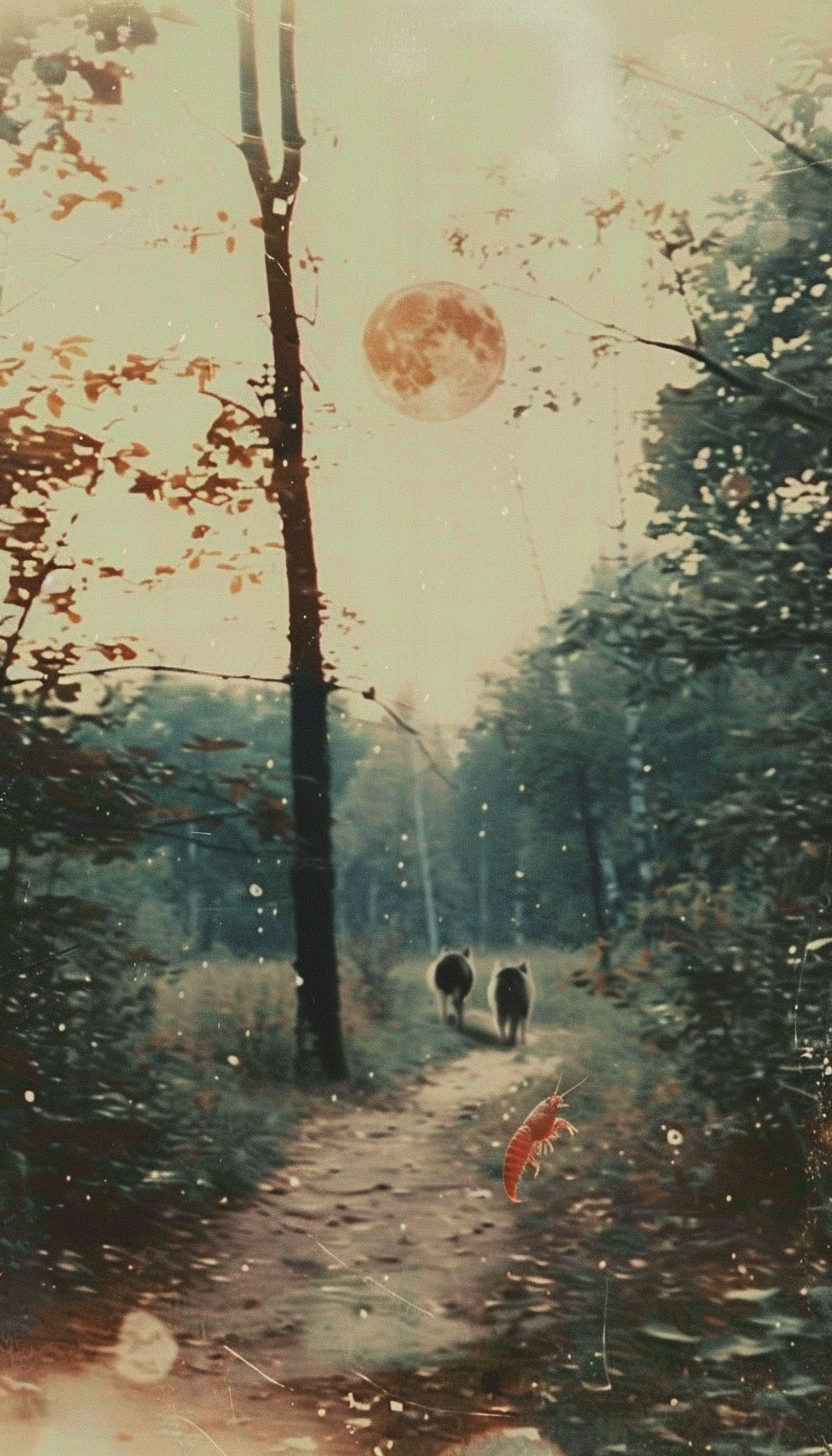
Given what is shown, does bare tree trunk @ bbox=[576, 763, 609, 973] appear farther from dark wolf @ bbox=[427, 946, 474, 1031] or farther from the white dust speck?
the white dust speck

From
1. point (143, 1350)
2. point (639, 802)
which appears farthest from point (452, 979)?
point (143, 1350)

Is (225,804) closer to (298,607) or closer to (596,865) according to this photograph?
(298,607)

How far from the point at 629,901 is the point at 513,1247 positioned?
80cm

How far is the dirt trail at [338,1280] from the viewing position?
270cm

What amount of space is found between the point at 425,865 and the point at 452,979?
0.26 meters

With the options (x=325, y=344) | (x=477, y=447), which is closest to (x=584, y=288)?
(x=477, y=447)

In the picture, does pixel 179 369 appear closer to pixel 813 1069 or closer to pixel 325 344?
pixel 325 344

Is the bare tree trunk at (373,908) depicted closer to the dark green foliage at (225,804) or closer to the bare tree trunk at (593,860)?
the dark green foliage at (225,804)

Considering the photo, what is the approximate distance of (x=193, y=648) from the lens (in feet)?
9.37

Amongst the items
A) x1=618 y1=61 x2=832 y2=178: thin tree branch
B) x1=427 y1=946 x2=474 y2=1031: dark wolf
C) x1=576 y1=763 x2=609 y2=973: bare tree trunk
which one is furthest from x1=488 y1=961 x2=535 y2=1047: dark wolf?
x1=618 y1=61 x2=832 y2=178: thin tree branch

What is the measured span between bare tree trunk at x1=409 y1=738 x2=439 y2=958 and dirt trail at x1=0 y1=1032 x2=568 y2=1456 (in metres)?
0.28

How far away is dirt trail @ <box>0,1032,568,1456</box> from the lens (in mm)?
2697

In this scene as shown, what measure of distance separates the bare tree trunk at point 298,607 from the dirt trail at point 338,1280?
233 millimetres

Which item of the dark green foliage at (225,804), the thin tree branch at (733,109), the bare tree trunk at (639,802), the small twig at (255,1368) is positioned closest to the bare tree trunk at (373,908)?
the dark green foliage at (225,804)
